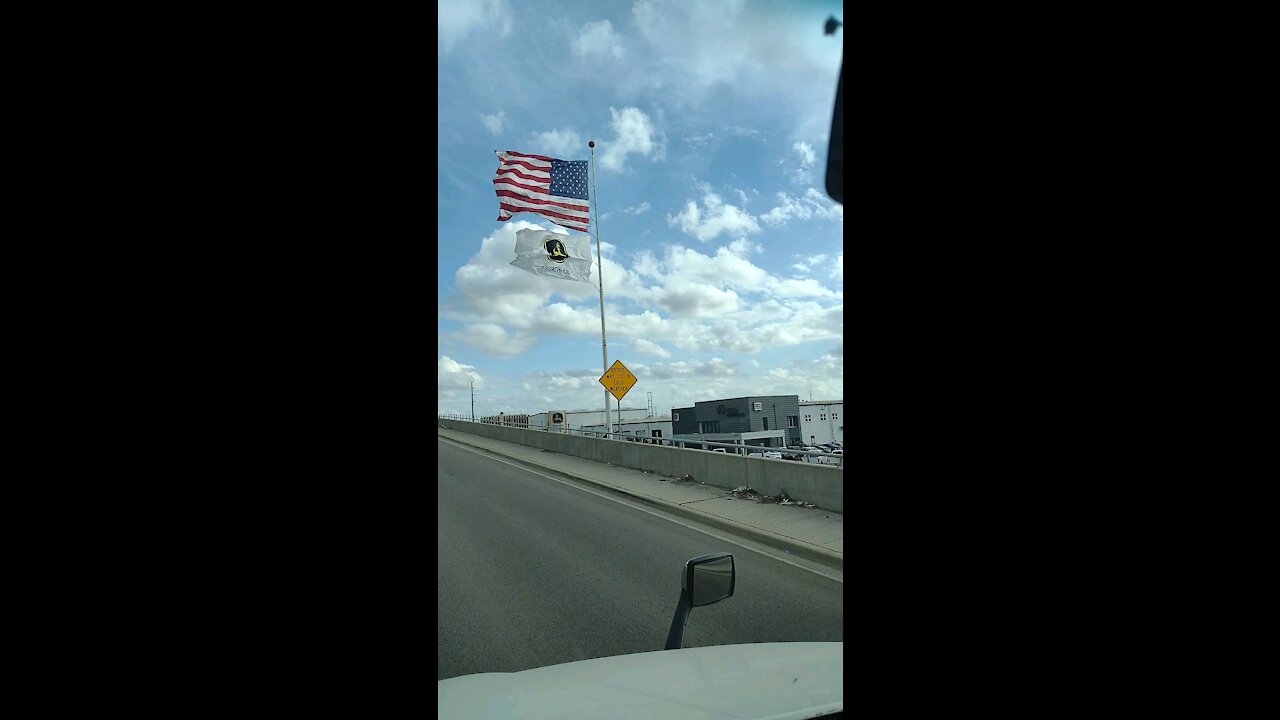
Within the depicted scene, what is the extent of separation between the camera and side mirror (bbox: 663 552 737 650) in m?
2.50

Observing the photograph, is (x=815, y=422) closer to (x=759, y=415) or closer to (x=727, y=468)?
(x=759, y=415)

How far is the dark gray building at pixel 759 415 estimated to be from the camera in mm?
28828

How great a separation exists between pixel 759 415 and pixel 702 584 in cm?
2701

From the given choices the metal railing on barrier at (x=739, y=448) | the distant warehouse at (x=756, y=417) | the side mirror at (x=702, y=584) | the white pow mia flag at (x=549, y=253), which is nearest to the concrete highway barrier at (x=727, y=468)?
the metal railing on barrier at (x=739, y=448)

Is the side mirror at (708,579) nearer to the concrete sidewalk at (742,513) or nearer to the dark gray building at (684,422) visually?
the concrete sidewalk at (742,513)

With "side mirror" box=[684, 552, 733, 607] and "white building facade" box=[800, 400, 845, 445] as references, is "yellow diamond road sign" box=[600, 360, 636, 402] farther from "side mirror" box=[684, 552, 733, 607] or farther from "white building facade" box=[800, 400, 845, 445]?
"side mirror" box=[684, 552, 733, 607]

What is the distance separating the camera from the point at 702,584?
2.52 meters

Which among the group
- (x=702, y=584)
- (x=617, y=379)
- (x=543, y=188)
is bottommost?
(x=702, y=584)

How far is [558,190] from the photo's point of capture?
659 inches

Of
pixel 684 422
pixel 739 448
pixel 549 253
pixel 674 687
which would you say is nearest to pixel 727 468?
pixel 739 448

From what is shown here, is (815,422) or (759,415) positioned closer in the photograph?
(759,415)
